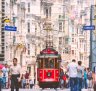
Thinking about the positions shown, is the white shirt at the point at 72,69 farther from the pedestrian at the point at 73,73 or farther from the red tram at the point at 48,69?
the red tram at the point at 48,69

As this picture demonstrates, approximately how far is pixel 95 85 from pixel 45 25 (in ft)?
221

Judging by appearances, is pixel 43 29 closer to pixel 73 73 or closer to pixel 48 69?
pixel 48 69

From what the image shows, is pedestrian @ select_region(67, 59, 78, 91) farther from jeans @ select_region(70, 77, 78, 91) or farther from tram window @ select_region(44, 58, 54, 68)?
tram window @ select_region(44, 58, 54, 68)

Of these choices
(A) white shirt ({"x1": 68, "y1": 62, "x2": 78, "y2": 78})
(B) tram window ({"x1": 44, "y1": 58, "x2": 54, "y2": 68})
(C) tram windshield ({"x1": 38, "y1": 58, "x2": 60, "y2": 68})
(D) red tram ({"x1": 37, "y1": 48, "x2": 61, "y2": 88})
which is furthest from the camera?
(C) tram windshield ({"x1": 38, "y1": 58, "x2": 60, "y2": 68})

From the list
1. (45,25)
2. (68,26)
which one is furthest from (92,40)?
(68,26)

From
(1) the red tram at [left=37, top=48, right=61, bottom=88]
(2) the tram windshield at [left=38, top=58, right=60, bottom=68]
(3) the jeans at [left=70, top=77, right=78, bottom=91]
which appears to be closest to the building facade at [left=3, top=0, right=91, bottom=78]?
(1) the red tram at [left=37, top=48, right=61, bottom=88]

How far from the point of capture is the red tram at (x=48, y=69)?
42.6 metres

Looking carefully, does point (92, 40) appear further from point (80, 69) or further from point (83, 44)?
point (83, 44)

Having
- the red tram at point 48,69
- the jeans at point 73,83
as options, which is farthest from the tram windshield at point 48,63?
the jeans at point 73,83

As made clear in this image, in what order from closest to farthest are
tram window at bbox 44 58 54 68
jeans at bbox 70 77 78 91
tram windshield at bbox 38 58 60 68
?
jeans at bbox 70 77 78 91 < tram window at bbox 44 58 54 68 < tram windshield at bbox 38 58 60 68

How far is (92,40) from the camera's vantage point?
50.0m

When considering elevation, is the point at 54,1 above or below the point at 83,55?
above

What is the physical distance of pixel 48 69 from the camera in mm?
43375

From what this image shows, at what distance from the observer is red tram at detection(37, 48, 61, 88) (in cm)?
4264
